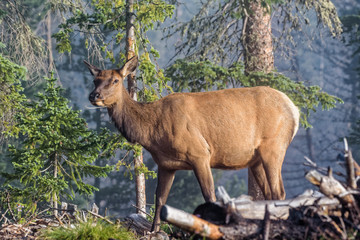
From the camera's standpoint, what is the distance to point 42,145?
9.53 m

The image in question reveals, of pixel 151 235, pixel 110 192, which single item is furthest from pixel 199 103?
pixel 110 192

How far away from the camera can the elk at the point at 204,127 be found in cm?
802

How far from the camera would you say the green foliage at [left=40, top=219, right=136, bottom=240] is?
634cm

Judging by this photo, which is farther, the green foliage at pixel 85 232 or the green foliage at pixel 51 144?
the green foliage at pixel 51 144

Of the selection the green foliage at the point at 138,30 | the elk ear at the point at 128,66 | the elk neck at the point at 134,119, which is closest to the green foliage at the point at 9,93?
the green foliage at the point at 138,30

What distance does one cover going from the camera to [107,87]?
8086mm

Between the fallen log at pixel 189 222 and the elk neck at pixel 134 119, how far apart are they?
10.2 feet

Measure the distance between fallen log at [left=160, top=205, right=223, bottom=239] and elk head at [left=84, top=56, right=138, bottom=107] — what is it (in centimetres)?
318

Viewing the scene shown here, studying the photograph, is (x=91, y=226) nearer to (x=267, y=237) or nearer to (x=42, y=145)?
(x=267, y=237)

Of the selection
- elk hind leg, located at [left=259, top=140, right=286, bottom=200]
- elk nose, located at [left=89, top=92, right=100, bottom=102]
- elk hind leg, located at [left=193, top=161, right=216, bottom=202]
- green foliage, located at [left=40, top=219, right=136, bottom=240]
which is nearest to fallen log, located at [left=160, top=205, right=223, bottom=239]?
green foliage, located at [left=40, top=219, right=136, bottom=240]

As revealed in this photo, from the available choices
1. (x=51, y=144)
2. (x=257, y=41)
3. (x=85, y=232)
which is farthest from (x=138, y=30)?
(x=85, y=232)

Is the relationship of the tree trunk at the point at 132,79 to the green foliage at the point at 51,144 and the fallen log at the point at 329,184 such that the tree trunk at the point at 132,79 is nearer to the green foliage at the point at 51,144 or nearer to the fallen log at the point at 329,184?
the green foliage at the point at 51,144

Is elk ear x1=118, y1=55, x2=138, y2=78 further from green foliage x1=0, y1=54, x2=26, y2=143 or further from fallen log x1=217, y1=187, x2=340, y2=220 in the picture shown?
fallen log x1=217, y1=187, x2=340, y2=220

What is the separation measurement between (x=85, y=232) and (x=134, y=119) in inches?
92.1
